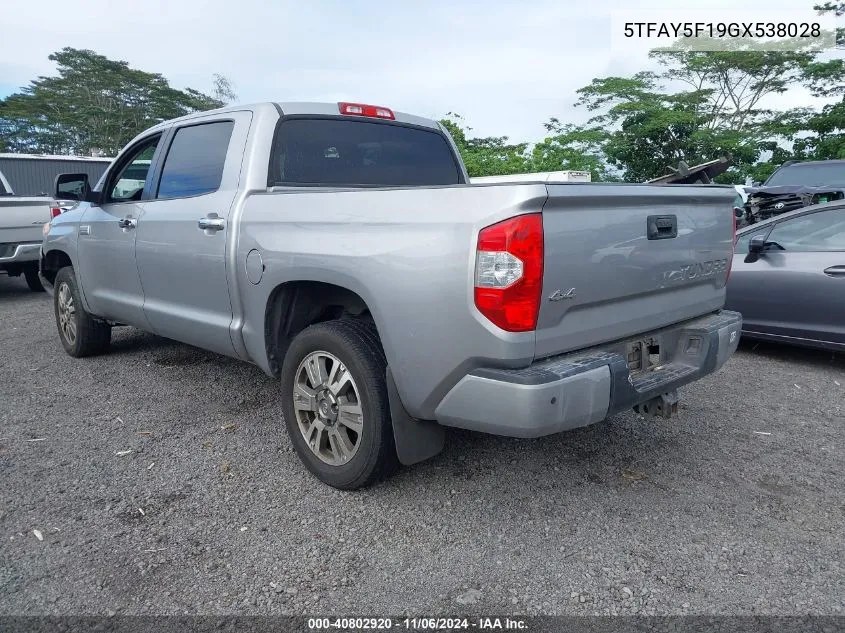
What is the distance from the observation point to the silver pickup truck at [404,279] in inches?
97.0

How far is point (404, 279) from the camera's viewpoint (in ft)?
8.74

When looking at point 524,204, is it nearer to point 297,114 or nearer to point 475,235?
point 475,235

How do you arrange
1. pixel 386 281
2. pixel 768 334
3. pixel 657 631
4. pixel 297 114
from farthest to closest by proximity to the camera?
pixel 768 334, pixel 297 114, pixel 386 281, pixel 657 631

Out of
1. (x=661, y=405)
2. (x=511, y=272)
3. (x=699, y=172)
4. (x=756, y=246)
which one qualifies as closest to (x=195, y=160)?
(x=511, y=272)

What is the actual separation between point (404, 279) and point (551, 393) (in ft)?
2.38

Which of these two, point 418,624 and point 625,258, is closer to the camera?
point 418,624

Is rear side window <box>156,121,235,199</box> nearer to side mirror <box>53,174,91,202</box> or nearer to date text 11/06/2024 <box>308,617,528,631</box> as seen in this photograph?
side mirror <box>53,174,91,202</box>

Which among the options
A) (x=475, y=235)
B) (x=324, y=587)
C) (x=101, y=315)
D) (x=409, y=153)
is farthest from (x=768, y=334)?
(x=101, y=315)

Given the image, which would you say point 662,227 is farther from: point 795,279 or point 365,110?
point 795,279

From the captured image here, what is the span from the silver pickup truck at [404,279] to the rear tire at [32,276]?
5.54 metres

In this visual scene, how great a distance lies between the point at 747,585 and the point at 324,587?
1.56 meters

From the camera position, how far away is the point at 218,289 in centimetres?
372

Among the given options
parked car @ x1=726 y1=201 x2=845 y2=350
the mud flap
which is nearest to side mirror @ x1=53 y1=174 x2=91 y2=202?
the mud flap

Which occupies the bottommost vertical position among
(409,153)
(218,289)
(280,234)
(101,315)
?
(101,315)
